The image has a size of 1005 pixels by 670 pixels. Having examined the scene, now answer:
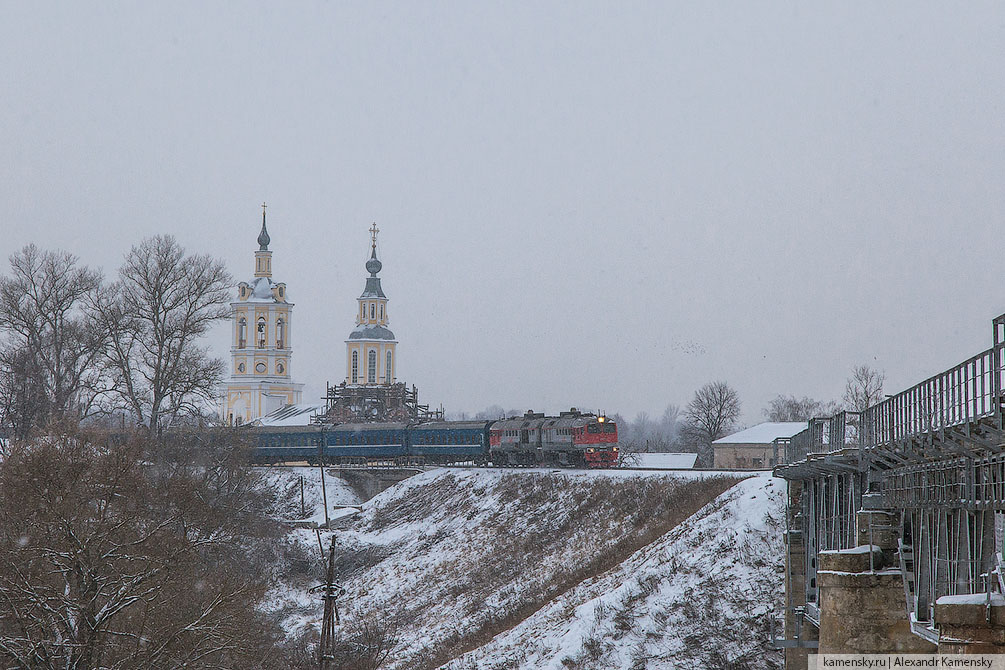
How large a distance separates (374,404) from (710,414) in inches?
1265

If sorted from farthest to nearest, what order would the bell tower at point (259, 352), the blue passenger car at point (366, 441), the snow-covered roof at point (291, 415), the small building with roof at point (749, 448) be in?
1. the bell tower at point (259, 352)
2. the snow-covered roof at point (291, 415)
3. the blue passenger car at point (366, 441)
4. the small building with roof at point (749, 448)

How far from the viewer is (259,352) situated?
104m

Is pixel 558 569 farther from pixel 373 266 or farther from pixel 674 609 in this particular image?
pixel 373 266

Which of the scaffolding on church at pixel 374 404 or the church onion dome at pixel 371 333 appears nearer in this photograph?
the scaffolding on church at pixel 374 404

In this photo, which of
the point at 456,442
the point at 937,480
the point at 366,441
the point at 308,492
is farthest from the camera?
the point at 366,441

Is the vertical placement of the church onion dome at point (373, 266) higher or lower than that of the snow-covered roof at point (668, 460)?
higher

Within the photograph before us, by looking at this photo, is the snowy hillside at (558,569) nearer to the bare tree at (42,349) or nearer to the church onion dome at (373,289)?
the bare tree at (42,349)

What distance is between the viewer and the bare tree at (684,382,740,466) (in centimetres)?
9856

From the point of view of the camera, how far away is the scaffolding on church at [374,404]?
81.8 meters

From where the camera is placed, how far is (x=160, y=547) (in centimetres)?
2711

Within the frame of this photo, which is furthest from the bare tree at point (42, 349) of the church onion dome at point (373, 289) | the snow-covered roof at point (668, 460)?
the church onion dome at point (373, 289)

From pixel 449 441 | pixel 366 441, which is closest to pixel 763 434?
pixel 449 441

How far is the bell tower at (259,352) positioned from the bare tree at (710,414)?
3535 centimetres

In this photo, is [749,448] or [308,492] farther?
[749,448]
